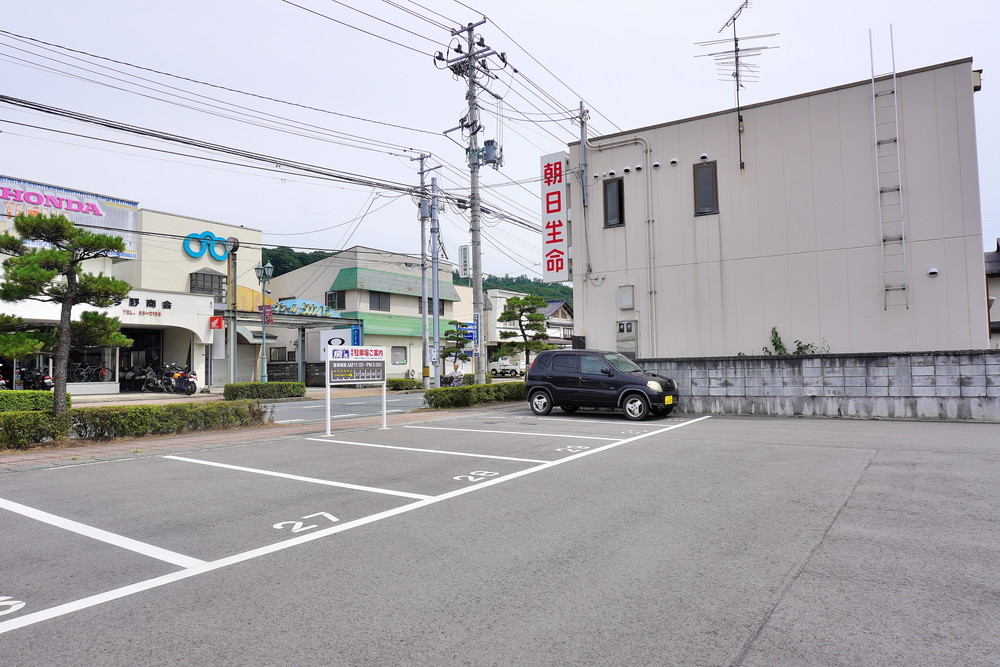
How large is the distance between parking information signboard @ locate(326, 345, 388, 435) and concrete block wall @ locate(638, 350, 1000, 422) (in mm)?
6936

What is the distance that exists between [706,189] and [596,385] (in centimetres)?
689

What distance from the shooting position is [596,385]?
1454cm

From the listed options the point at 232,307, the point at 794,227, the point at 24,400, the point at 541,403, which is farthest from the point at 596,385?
the point at 232,307

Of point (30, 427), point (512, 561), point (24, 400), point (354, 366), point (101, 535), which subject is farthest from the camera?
point (24, 400)

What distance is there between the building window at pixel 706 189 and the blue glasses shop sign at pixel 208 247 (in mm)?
28360

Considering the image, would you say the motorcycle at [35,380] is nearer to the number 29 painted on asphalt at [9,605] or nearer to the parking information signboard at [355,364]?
the parking information signboard at [355,364]

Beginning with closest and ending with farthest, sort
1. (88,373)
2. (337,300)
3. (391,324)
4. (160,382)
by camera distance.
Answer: (88,373) < (160,382) < (391,324) < (337,300)

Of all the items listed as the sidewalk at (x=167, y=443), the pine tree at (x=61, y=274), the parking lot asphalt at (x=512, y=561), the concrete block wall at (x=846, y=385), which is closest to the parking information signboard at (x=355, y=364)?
the sidewalk at (x=167, y=443)

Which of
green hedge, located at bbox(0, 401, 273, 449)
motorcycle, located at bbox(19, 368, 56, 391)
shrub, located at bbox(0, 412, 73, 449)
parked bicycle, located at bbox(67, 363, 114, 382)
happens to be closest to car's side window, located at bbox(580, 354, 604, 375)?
green hedge, located at bbox(0, 401, 273, 449)

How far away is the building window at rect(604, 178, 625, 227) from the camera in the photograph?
18391mm

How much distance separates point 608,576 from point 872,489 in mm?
3907

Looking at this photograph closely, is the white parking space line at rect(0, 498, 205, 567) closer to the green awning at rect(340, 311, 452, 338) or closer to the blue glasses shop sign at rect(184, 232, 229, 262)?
the green awning at rect(340, 311, 452, 338)

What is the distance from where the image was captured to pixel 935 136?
1406 cm

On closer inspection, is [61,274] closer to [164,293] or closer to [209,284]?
[164,293]
